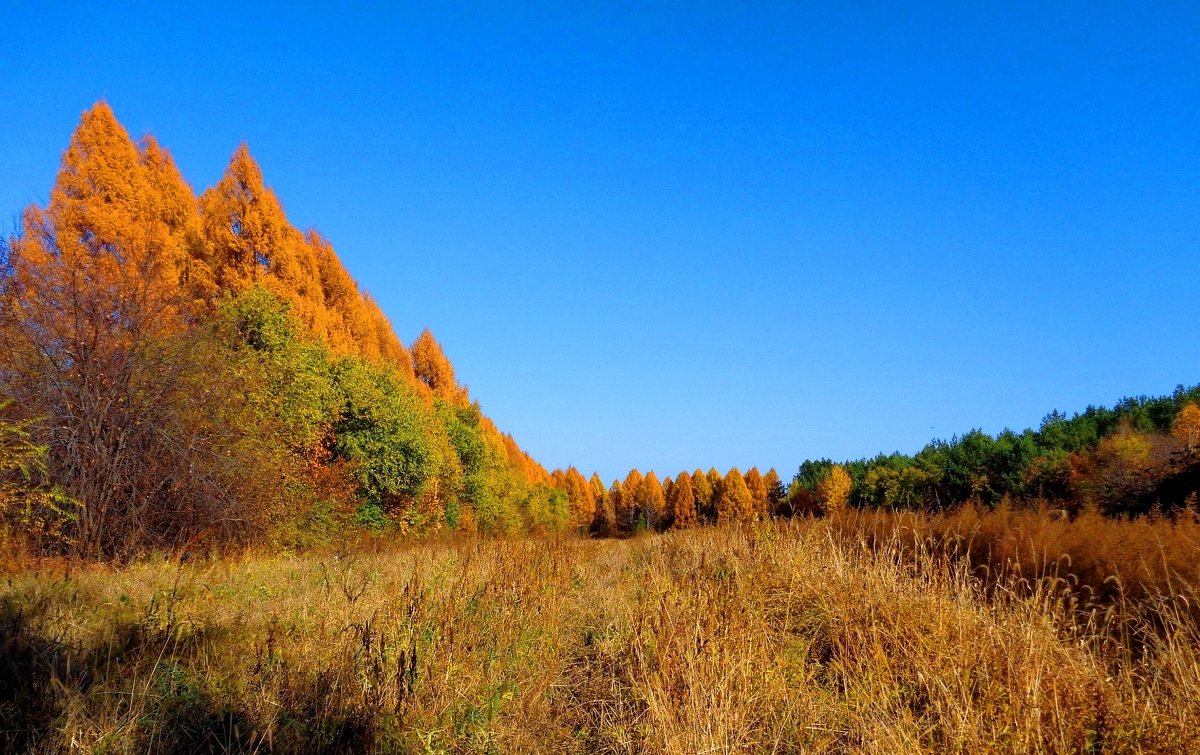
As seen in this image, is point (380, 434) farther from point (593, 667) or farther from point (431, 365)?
point (431, 365)

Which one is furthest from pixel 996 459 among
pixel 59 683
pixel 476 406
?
pixel 59 683

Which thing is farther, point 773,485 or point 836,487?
Result: point 773,485

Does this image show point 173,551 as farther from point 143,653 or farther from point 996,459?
point 996,459

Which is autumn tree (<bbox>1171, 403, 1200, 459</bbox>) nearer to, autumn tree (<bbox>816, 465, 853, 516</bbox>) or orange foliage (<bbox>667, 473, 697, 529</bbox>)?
autumn tree (<bbox>816, 465, 853, 516</bbox>)

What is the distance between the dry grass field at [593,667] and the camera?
352cm

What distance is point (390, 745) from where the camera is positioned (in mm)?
3594

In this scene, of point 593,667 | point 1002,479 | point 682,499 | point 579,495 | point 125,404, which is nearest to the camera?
point 593,667

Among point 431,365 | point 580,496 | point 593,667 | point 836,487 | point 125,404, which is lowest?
point 593,667

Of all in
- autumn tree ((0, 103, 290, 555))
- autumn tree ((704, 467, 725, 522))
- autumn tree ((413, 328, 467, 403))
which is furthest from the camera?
autumn tree ((704, 467, 725, 522))

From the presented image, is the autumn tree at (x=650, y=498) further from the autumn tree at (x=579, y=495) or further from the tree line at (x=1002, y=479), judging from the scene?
the autumn tree at (x=579, y=495)

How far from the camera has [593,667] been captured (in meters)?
5.19

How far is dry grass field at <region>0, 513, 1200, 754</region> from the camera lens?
3520mm

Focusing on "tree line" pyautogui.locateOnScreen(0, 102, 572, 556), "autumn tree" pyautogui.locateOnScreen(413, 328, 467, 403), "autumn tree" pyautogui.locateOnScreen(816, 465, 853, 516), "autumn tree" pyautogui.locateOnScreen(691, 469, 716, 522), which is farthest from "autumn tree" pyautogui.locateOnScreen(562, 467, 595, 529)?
"tree line" pyautogui.locateOnScreen(0, 102, 572, 556)

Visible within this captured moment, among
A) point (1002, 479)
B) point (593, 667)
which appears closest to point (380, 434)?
point (593, 667)
